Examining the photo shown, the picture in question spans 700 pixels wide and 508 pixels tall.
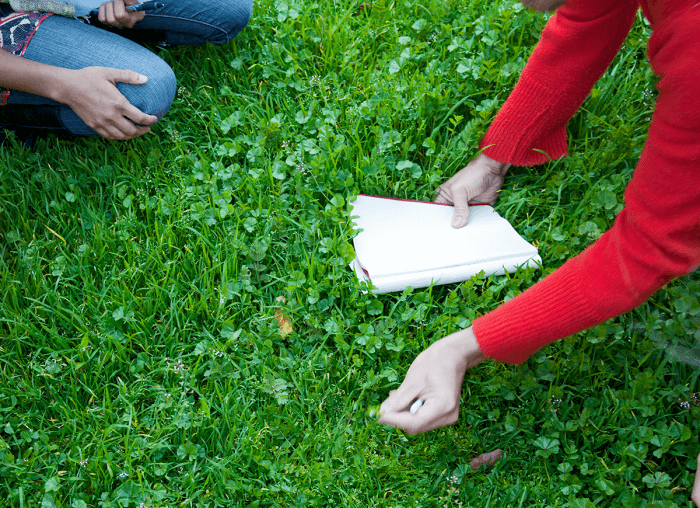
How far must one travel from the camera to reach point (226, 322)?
5.84 feet

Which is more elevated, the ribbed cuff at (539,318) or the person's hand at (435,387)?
the ribbed cuff at (539,318)

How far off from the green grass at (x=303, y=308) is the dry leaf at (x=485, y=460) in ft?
0.09

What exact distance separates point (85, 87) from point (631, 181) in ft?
6.18

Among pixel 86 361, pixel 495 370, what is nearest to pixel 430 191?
pixel 495 370

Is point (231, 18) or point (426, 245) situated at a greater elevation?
point (231, 18)

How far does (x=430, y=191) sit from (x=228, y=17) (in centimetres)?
121

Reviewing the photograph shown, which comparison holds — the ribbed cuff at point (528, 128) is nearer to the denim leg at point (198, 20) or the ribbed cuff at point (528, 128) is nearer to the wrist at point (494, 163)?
the wrist at point (494, 163)

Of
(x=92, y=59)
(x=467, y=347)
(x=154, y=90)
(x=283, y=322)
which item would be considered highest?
(x=92, y=59)

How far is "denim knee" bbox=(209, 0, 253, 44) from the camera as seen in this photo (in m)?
2.30

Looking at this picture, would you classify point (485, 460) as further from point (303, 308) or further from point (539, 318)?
point (303, 308)

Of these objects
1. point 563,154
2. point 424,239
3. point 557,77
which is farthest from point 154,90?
point 563,154

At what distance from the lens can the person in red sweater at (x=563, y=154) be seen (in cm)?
100

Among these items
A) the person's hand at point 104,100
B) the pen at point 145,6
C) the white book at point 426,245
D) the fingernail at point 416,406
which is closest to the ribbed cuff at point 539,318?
the fingernail at point 416,406

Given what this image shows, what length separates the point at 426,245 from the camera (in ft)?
6.33
